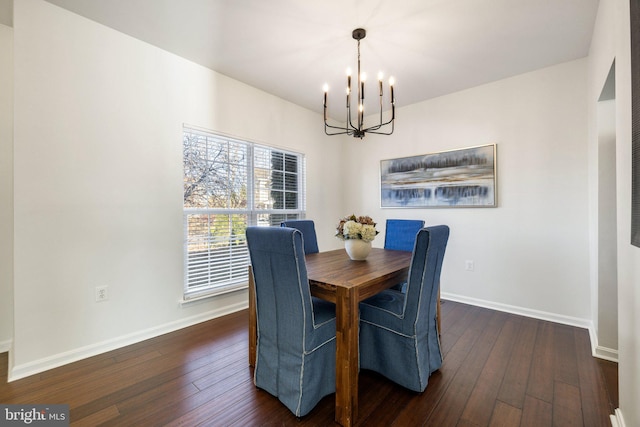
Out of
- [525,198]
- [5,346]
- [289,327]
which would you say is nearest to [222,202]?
[289,327]

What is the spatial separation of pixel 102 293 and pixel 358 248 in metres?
2.08

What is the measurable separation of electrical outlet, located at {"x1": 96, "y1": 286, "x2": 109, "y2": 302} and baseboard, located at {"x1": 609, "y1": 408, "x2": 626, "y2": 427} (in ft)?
11.0

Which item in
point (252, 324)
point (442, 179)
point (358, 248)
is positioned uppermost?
point (442, 179)

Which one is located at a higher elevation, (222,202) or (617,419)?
(222,202)

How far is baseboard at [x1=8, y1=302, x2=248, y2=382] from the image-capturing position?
74.4 inches

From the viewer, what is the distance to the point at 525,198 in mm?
2984

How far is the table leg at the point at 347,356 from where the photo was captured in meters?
1.46

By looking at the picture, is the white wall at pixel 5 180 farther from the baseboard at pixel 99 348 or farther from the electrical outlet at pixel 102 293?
the electrical outlet at pixel 102 293

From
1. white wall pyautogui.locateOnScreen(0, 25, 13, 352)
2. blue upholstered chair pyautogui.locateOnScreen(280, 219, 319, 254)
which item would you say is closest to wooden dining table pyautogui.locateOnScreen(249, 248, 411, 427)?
blue upholstered chair pyautogui.locateOnScreen(280, 219, 319, 254)

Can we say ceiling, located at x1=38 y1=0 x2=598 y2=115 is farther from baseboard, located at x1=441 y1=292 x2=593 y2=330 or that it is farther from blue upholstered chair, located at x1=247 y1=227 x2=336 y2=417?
baseboard, located at x1=441 y1=292 x2=593 y2=330

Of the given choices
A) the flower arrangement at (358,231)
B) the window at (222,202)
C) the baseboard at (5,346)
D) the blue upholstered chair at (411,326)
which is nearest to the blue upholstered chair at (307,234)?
the flower arrangement at (358,231)

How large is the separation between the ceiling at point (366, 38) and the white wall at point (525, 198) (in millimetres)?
298

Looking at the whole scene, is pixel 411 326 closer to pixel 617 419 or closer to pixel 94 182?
pixel 617 419

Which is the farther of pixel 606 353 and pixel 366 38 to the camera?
pixel 366 38
